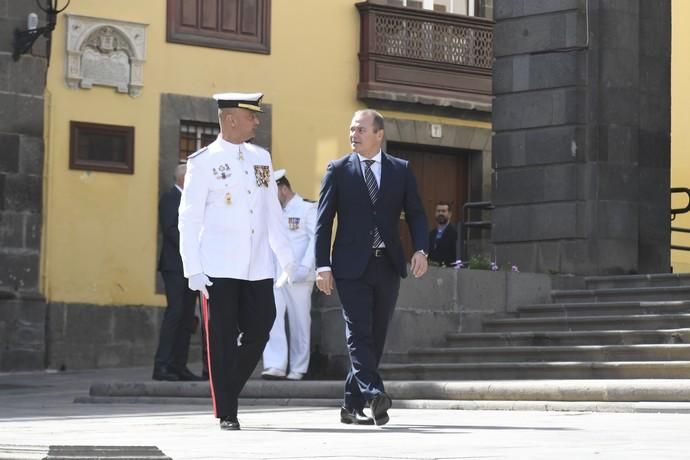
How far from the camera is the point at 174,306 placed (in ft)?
61.8

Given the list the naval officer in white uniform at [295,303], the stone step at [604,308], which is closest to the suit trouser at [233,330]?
the naval officer in white uniform at [295,303]

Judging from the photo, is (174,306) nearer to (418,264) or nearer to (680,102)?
(418,264)

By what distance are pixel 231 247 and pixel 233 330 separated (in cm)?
48

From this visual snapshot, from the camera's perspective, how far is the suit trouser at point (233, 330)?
1201cm

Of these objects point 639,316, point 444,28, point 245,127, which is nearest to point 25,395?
point 639,316

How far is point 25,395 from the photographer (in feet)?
60.3

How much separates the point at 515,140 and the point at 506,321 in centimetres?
300

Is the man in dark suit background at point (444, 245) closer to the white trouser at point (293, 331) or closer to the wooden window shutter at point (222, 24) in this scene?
the wooden window shutter at point (222, 24)

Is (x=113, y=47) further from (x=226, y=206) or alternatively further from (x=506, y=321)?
(x=226, y=206)

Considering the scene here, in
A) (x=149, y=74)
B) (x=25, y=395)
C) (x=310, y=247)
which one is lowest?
(x=25, y=395)

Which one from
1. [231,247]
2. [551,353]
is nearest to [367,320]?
[231,247]

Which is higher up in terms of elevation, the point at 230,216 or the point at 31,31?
the point at 31,31

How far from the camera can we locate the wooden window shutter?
26984 millimetres

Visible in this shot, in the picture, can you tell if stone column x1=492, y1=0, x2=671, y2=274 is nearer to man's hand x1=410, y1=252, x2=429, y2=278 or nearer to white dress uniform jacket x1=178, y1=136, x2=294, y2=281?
man's hand x1=410, y1=252, x2=429, y2=278
